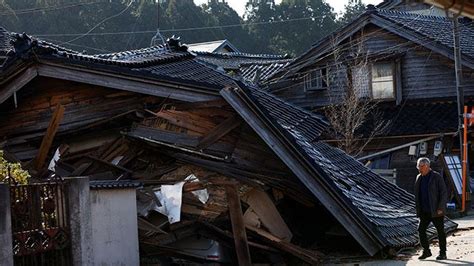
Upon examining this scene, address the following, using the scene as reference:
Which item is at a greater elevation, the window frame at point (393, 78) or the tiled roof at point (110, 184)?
the window frame at point (393, 78)

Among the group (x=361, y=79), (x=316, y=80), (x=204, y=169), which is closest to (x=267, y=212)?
(x=204, y=169)

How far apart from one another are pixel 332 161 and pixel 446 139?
12.2 m

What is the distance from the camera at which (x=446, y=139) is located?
29234 mm

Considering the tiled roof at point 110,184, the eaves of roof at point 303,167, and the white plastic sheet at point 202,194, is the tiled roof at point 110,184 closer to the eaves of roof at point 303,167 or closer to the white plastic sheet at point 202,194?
the white plastic sheet at point 202,194

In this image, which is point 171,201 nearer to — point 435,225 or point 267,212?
point 267,212

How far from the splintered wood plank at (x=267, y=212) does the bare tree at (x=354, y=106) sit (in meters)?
13.5

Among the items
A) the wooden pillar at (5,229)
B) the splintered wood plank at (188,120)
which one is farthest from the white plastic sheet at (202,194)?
the wooden pillar at (5,229)

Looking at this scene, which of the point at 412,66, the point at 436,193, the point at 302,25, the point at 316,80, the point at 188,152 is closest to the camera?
the point at 436,193

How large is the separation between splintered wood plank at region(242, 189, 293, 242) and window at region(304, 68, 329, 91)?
699 inches

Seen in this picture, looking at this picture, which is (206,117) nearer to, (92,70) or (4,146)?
(92,70)

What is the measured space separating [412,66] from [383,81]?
3.96 feet

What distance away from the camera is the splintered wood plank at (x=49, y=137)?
15.2m

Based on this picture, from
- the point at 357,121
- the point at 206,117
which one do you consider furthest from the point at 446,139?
the point at 206,117

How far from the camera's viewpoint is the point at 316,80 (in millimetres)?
33406
